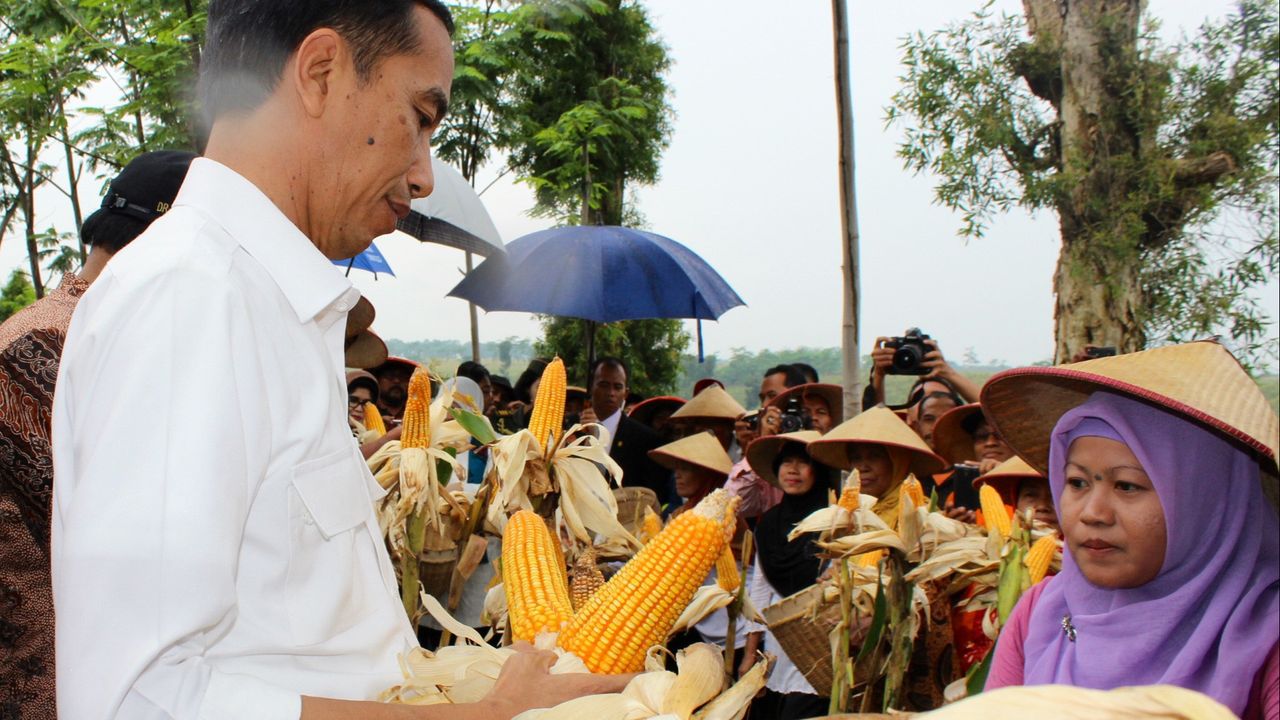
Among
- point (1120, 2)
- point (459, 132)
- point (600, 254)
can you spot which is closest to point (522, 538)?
point (600, 254)

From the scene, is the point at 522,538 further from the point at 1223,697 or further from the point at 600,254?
the point at 600,254

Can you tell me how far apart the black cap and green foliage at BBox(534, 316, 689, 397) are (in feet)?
40.9

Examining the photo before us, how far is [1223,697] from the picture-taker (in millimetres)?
1655

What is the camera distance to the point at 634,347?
15.7 meters

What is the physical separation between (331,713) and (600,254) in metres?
6.10

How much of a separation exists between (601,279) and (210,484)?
6.00 m

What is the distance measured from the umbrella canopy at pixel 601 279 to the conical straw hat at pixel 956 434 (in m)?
2.79

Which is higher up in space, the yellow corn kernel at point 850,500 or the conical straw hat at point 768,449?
the yellow corn kernel at point 850,500

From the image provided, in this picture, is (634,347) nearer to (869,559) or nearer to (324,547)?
(869,559)

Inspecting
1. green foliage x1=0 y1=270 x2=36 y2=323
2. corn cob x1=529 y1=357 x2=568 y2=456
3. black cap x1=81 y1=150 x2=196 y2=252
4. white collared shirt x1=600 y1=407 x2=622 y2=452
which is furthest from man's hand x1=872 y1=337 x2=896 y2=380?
green foliage x1=0 y1=270 x2=36 y2=323

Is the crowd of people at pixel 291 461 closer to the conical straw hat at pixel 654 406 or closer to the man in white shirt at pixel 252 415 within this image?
the man in white shirt at pixel 252 415

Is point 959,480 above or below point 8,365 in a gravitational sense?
below

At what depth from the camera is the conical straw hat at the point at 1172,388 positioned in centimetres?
167

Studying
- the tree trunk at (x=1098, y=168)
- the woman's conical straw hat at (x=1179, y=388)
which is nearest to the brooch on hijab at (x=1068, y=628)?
the woman's conical straw hat at (x=1179, y=388)
